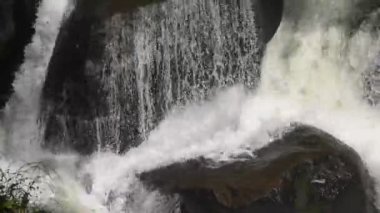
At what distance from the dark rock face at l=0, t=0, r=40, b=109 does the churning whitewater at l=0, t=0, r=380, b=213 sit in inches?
4.0

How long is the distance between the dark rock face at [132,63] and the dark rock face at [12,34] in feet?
1.54

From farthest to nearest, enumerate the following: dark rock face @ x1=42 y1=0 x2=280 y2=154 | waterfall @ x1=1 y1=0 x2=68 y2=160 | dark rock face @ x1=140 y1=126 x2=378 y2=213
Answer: waterfall @ x1=1 y1=0 x2=68 y2=160, dark rock face @ x1=42 y1=0 x2=280 y2=154, dark rock face @ x1=140 y1=126 x2=378 y2=213

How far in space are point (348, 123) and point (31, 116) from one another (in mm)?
3849

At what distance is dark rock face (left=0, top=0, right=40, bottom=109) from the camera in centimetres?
831

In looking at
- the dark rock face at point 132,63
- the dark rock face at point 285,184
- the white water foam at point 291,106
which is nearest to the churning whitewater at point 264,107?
the white water foam at point 291,106

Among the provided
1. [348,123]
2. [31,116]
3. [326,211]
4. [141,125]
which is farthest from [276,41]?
[31,116]

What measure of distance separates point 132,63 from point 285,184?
7.71 ft

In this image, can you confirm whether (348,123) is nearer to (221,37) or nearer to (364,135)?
(364,135)

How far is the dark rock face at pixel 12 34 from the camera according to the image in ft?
27.3

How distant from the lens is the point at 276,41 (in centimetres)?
884

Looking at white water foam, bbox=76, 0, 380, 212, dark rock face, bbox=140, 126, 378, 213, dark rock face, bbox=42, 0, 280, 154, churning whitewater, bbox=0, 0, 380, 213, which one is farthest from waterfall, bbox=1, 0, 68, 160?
dark rock face, bbox=140, 126, 378, 213

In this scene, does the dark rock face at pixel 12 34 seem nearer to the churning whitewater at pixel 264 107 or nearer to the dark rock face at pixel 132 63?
the churning whitewater at pixel 264 107

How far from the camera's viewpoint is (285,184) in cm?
705

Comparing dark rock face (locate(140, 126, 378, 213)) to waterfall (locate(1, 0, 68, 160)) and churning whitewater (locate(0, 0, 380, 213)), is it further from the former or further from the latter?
waterfall (locate(1, 0, 68, 160))
